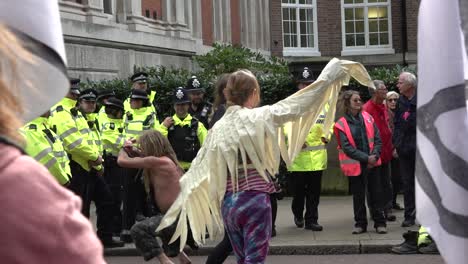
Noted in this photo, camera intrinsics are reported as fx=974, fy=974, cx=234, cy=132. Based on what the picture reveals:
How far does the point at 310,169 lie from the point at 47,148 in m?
3.94

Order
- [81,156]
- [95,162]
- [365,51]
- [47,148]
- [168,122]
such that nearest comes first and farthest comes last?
[47,148], [81,156], [95,162], [168,122], [365,51]

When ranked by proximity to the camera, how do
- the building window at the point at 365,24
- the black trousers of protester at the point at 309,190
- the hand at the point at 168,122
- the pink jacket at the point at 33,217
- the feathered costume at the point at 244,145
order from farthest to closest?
the building window at the point at 365,24 → the black trousers of protester at the point at 309,190 → the hand at the point at 168,122 → the feathered costume at the point at 244,145 → the pink jacket at the point at 33,217

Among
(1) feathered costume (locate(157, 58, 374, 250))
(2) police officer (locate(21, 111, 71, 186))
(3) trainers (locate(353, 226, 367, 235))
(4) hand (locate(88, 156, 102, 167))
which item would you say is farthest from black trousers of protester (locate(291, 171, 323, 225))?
(1) feathered costume (locate(157, 58, 374, 250))

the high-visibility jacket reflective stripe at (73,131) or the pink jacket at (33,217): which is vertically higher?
the pink jacket at (33,217)

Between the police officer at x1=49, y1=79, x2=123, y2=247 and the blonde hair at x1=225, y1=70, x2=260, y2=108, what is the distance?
164 inches

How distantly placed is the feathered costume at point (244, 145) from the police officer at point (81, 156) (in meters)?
3.99

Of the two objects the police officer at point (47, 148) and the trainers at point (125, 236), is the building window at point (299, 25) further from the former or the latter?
the police officer at point (47, 148)

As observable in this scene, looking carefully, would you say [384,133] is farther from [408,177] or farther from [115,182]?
[115,182]

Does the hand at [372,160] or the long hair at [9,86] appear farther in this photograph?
the hand at [372,160]

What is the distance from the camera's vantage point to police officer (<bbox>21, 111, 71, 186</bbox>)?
936 cm

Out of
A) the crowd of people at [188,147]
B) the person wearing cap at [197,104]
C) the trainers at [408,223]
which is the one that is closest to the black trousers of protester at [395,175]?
the crowd of people at [188,147]

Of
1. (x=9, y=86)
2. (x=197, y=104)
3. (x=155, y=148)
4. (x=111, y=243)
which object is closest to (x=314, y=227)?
(x=197, y=104)

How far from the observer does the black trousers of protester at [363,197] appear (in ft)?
39.0

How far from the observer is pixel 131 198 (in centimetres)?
1205
